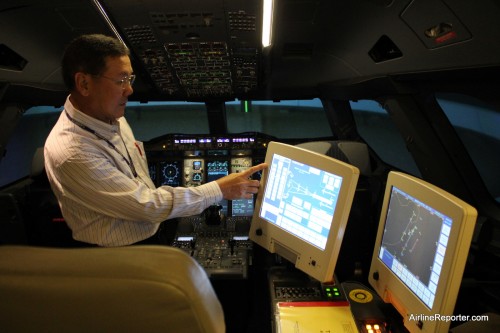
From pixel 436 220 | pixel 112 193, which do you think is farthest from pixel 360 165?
pixel 112 193

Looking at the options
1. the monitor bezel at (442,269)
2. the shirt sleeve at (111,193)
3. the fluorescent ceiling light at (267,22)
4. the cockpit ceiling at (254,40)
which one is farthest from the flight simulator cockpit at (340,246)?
the cockpit ceiling at (254,40)

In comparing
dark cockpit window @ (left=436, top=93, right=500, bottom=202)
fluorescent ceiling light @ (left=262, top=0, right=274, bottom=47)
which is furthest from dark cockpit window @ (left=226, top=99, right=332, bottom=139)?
fluorescent ceiling light @ (left=262, top=0, right=274, bottom=47)

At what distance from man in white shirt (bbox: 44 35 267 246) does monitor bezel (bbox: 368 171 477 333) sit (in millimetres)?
Answer: 751

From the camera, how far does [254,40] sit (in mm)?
2416

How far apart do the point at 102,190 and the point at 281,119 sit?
28.1 ft

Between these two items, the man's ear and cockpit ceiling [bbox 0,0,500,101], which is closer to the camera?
the man's ear

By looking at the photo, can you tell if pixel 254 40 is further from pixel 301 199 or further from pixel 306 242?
pixel 306 242

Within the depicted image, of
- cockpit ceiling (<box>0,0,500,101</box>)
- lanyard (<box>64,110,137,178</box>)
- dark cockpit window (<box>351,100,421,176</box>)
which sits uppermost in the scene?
cockpit ceiling (<box>0,0,500,101</box>)

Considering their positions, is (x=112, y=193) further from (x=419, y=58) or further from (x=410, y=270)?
(x=419, y=58)

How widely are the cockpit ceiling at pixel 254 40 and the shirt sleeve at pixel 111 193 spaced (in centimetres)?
97

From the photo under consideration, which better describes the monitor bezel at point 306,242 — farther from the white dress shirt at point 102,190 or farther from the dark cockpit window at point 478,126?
the dark cockpit window at point 478,126

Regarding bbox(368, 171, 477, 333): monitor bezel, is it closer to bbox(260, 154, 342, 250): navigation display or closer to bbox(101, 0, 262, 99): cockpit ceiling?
bbox(260, 154, 342, 250): navigation display

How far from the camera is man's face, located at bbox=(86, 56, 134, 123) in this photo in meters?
1.59

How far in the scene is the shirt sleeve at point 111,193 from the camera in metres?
1.50
